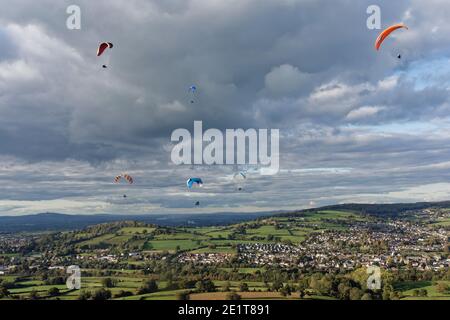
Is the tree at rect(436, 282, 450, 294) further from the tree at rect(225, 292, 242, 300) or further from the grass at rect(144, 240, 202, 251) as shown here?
the grass at rect(144, 240, 202, 251)

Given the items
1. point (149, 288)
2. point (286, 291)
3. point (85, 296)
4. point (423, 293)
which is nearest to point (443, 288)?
point (423, 293)

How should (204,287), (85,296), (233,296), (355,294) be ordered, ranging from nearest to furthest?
(233,296), (355,294), (85,296), (204,287)

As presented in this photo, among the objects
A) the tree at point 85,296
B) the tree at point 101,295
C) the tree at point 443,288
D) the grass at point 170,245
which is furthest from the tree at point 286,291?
the grass at point 170,245

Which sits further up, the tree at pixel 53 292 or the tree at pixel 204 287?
the tree at pixel 204 287

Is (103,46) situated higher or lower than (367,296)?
higher

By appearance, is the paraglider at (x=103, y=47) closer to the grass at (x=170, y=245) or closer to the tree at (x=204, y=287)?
the tree at (x=204, y=287)

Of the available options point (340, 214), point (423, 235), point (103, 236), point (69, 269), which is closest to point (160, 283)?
point (69, 269)

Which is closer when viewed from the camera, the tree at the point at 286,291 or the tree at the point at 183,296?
the tree at the point at 183,296

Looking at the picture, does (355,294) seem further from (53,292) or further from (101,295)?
(53,292)

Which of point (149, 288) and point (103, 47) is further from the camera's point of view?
point (149, 288)

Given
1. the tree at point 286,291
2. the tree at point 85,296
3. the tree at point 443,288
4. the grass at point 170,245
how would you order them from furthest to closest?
the grass at point 170,245
the tree at point 443,288
the tree at point 85,296
the tree at point 286,291
